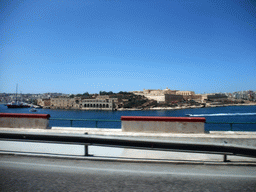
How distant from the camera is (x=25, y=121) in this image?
285 inches

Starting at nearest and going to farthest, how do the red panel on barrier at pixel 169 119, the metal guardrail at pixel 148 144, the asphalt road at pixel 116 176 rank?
1. the asphalt road at pixel 116 176
2. the metal guardrail at pixel 148 144
3. the red panel on barrier at pixel 169 119

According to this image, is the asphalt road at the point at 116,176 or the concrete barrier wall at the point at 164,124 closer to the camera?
the asphalt road at the point at 116,176

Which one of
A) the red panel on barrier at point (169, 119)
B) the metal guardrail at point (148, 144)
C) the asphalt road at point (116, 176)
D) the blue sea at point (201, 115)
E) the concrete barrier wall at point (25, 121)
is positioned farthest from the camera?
the blue sea at point (201, 115)

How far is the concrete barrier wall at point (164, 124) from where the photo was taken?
6.23 metres

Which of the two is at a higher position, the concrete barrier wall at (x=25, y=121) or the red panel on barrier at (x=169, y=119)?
the red panel on barrier at (x=169, y=119)

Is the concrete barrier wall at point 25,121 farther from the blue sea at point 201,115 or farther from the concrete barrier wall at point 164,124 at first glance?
the blue sea at point 201,115

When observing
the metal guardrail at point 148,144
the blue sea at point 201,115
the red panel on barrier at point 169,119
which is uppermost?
the red panel on barrier at point 169,119

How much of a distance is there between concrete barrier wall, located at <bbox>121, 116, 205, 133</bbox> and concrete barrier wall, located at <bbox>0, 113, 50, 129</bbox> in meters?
3.09

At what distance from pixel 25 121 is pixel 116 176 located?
5613 millimetres

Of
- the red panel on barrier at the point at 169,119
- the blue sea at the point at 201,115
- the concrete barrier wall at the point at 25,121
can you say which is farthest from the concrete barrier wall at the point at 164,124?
the blue sea at the point at 201,115

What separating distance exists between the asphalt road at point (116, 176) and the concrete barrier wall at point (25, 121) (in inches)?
129

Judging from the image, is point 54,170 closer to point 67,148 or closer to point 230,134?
point 67,148

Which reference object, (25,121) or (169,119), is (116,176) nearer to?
(169,119)

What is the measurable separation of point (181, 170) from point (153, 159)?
0.68 meters
